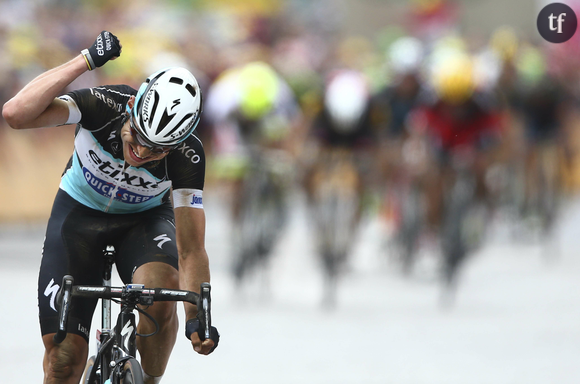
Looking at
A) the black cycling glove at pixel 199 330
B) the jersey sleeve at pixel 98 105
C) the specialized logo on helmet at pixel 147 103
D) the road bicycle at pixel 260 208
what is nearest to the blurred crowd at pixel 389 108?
the road bicycle at pixel 260 208

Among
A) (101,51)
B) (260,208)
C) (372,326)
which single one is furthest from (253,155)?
(101,51)

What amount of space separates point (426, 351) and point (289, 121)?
11.0 ft

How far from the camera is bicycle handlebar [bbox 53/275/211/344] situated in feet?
12.3

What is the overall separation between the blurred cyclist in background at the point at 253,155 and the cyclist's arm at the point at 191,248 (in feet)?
19.7

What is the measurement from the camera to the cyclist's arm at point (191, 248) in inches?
167

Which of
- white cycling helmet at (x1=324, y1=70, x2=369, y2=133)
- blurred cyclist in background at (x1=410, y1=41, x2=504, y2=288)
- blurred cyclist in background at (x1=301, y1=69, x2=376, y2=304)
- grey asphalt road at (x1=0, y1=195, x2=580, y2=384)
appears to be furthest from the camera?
white cycling helmet at (x1=324, y1=70, x2=369, y2=133)

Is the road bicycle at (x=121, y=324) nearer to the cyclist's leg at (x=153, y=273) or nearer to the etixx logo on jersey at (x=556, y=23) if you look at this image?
the cyclist's leg at (x=153, y=273)

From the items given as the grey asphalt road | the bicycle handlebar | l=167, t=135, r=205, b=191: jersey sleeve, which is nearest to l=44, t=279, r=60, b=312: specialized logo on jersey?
the bicycle handlebar

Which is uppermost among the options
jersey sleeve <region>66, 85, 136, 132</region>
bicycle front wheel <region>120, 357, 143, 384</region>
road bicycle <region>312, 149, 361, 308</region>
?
road bicycle <region>312, 149, 361, 308</region>

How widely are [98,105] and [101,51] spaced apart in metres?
0.26

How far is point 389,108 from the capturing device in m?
12.4

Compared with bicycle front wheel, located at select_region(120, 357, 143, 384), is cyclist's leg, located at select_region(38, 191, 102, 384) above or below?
above

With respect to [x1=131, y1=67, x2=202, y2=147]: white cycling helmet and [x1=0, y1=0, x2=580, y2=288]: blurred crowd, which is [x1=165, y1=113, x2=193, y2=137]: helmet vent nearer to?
[x1=131, y1=67, x2=202, y2=147]: white cycling helmet

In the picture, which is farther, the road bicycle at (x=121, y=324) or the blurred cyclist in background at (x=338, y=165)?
the blurred cyclist in background at (x=338, y=165)
